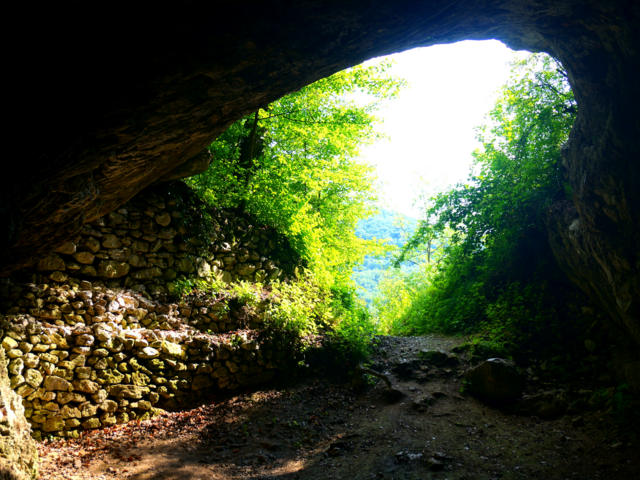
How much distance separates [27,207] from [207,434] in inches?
184

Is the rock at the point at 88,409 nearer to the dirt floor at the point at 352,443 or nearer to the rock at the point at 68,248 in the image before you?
the dirt floor at the point at 352,443

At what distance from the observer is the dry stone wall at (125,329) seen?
5.71 meters

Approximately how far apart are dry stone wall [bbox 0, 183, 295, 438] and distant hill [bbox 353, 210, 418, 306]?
1713 cm

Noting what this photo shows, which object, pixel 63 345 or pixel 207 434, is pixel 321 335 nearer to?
pixel 207 434

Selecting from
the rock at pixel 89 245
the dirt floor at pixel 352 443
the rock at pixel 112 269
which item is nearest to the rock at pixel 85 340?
the rock at pixel 112 269

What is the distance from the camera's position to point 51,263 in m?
6.51

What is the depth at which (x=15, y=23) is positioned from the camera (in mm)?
3227

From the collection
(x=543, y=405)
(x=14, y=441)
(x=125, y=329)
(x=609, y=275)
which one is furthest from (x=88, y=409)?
(x=609, y=275)

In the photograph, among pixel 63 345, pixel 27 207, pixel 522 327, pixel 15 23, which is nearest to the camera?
pixel 15 23

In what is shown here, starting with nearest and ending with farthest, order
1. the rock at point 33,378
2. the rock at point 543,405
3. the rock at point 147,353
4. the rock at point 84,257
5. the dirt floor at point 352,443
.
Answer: the dirt floor at point 352,443, the rock at point 33,378, the rock at point 543,405, the rock at point 147,353, the rock at point 84,257

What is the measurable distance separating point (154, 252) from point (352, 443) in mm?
6058

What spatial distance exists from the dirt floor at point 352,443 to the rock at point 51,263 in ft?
10.4

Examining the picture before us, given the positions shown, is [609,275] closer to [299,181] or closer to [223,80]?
[223,80]

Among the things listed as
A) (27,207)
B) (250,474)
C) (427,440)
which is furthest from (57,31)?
(427,440)
